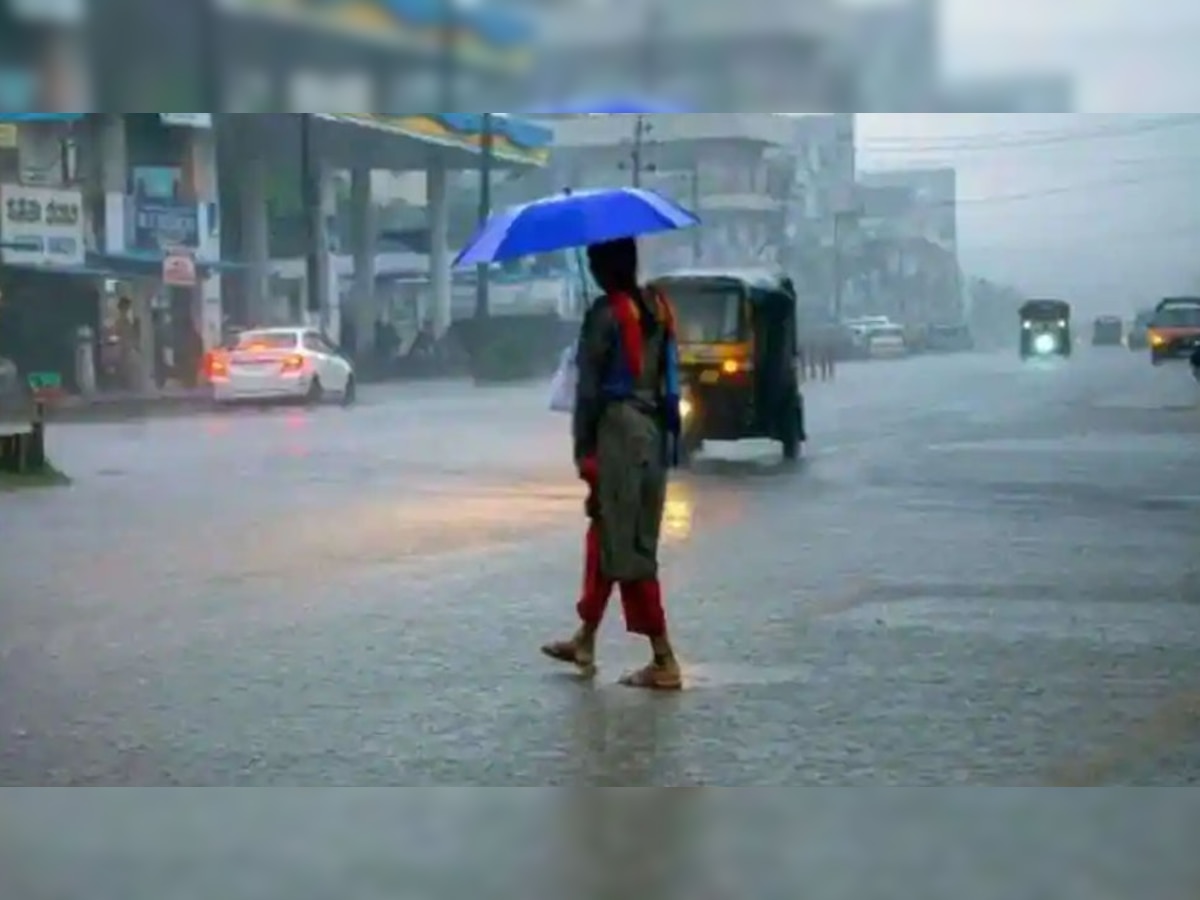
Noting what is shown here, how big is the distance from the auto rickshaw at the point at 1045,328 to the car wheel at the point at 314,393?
2444 millimetres

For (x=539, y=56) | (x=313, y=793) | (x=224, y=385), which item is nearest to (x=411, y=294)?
(x=224, y=385)

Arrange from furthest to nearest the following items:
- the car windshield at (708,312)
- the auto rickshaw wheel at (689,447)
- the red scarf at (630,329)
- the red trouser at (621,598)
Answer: the auto rickshaw wheel at (689,447), the car windshield at (708,312), the red trouser at (621,598), the red scarf at (630,329)

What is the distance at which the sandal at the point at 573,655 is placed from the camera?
6375 mm

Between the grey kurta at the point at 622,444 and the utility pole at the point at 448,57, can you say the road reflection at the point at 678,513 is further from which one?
the utility pole at the point at 448,57

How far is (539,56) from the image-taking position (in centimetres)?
604

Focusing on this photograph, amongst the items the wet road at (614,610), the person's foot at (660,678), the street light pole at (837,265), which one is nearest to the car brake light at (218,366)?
the wet road at (614,610)

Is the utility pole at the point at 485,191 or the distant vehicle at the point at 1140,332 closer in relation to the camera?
the utility pole at the point at 485,191

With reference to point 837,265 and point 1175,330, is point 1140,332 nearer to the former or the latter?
point 1175,330

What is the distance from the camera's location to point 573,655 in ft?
20.9

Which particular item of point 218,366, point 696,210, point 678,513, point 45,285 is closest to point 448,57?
point 696,210

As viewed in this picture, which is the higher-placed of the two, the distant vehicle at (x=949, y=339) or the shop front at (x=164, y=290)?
the shop front at (x=164, y=290)

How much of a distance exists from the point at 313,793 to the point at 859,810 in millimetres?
1503

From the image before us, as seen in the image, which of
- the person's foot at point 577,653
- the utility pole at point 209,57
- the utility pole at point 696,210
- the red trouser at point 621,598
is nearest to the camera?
the utility pole at point 209,57

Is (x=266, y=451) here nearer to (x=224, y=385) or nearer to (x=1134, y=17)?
(x=224, y=385)
